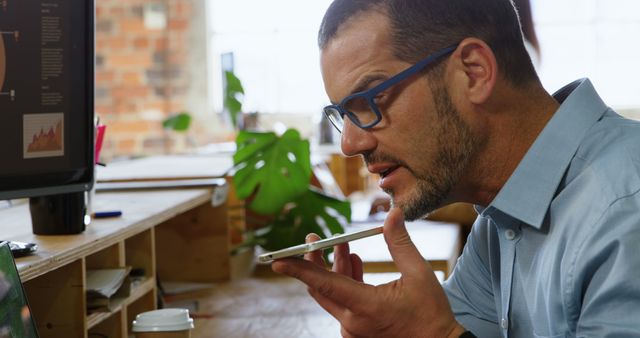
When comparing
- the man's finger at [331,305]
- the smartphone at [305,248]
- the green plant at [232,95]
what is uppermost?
the green plant at [232,95]

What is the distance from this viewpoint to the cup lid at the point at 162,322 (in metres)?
1.20

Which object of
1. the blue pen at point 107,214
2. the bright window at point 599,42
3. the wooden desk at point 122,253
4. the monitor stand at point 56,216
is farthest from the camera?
the bright window at point 599,42

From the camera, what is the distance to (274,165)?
2537 millimetres

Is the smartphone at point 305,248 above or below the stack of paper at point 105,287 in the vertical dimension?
above

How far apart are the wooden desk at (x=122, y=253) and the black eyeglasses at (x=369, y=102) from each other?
41 centimetres

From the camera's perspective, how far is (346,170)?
517 cm

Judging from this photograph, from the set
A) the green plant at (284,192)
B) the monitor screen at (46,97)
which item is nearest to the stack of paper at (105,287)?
the monitor screen at (46,97)

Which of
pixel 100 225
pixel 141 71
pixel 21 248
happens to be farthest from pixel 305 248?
pixel 141 71

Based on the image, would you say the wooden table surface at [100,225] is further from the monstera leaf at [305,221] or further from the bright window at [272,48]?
the bright window at [272,48]

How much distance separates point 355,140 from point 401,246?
0.75ft

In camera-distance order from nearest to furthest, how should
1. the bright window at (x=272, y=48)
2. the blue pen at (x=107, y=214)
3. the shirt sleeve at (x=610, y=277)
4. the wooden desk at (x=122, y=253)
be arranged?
the shirt sleeve at (x=610, y=277) < the wooden desk at (x=122, y=253) < the blue pen at (x=107, y=214) < the bright window at (x=272, y=48)

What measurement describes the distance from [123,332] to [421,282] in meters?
0.64

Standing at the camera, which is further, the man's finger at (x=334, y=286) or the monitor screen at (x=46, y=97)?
the monitor screen at (x=46, y=97)

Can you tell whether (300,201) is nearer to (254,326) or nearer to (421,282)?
(254,326)
